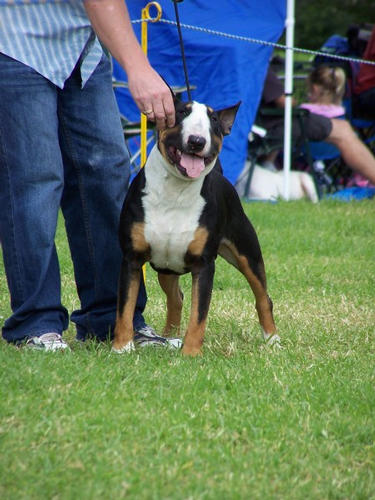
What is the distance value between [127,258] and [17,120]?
0.78 meters

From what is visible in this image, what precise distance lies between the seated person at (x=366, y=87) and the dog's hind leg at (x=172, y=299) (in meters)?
7.11

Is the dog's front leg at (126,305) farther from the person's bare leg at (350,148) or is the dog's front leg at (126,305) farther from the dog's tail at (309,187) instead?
the person's bare leg at (350,148)

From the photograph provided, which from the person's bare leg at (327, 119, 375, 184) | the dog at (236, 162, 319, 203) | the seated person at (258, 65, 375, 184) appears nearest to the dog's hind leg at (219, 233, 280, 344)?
the dog at (236, 162, 319, 203)

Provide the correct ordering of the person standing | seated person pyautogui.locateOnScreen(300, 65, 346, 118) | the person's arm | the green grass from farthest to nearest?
seated person pyautogui.locateOnScreen(300, 65, 346, 118) → the person standing → the person's arm → the green grass

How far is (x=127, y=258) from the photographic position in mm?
3928

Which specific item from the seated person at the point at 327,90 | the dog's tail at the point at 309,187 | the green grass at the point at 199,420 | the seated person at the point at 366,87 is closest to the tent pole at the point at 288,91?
the dog's tail at the point at 309,187

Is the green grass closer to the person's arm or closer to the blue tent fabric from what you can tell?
the person's arm

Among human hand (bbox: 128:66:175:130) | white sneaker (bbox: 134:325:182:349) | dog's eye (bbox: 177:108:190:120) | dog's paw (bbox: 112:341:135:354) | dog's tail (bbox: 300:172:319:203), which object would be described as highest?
human hand (bbox: 128:66:175:130)

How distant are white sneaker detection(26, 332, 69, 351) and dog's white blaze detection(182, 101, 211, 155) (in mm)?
1049

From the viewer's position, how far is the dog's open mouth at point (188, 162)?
146 inches

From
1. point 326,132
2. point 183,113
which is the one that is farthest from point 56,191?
point 326,132

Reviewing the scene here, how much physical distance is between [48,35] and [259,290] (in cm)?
165

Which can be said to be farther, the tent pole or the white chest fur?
the tent pole

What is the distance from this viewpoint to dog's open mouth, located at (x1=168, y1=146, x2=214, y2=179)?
146 inches
